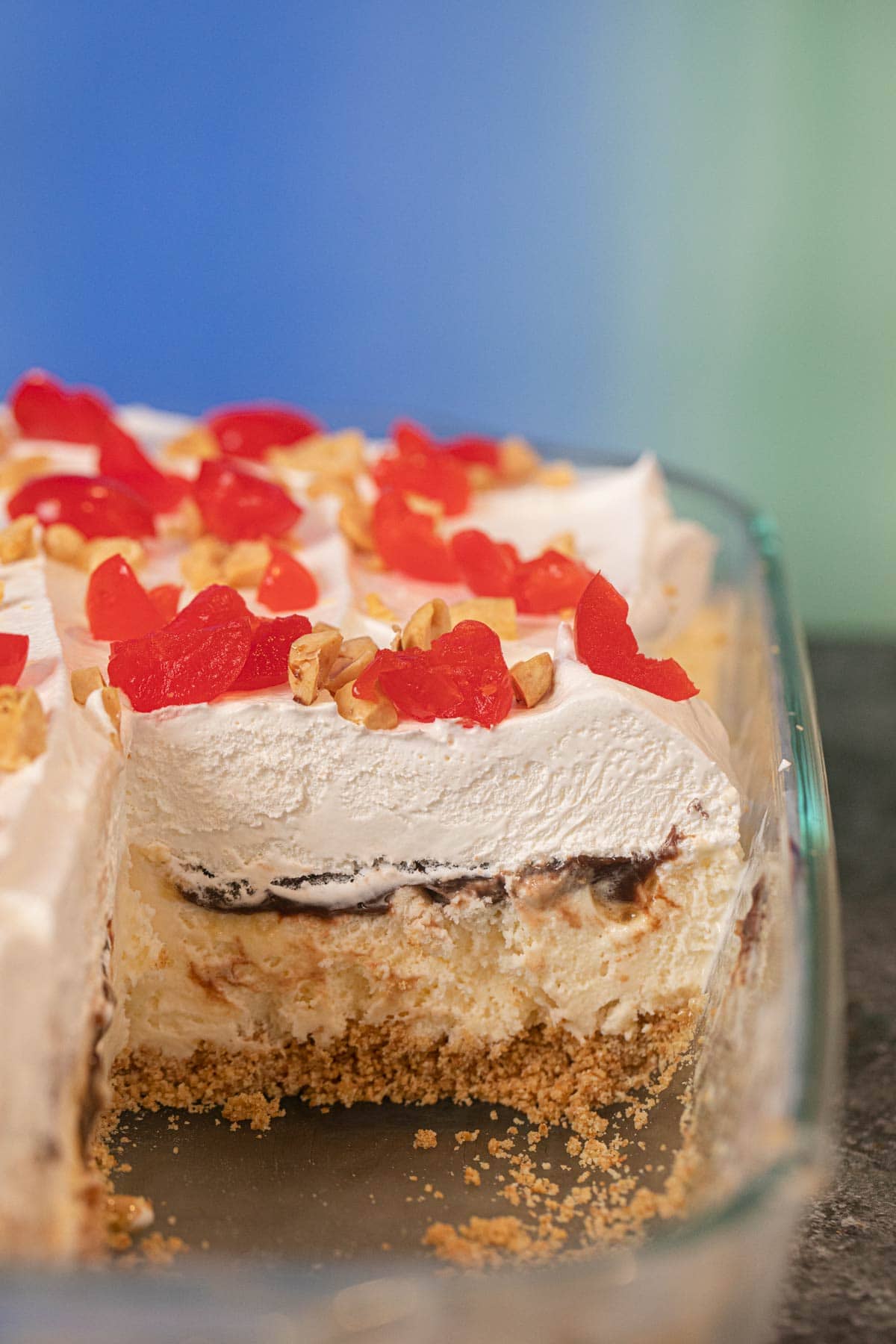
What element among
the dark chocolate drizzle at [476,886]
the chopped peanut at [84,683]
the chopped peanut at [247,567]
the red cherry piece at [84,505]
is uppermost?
the red cherry piece at [84,505]

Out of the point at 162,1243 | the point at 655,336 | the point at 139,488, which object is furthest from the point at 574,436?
the point at 162,1243

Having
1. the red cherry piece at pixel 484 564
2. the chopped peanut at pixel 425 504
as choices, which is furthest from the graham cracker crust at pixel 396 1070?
the chopped peanut at pixel 425 504

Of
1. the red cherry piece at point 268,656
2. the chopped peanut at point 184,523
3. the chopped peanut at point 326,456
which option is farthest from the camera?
the chopped peanut at point 326,456

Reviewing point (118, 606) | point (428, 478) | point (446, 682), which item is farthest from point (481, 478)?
point (446, 682)

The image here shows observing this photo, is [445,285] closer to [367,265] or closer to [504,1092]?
[367,265]

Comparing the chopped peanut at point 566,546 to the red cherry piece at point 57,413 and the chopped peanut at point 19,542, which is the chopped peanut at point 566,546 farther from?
the red cherry piece at point 57,413

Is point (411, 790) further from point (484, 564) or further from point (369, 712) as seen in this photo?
point (484, 564)
